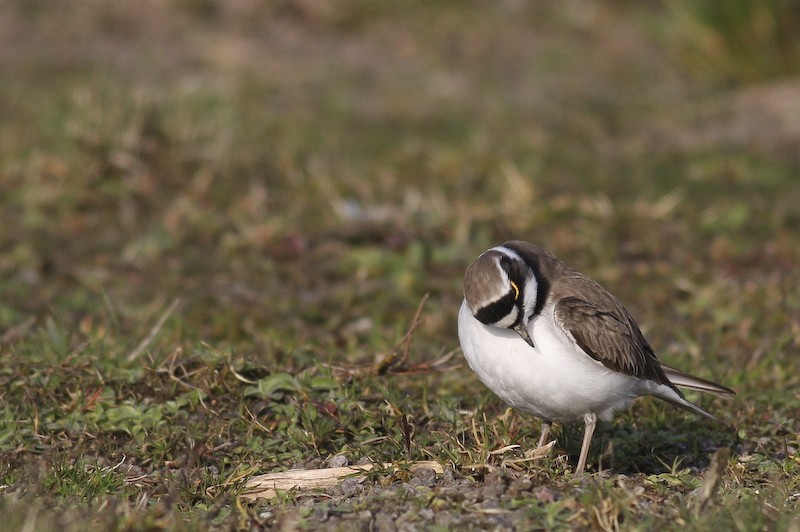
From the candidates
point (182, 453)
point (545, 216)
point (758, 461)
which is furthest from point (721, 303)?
point (182, 453)

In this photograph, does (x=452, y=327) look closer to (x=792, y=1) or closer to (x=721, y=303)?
(x=721, y=303)

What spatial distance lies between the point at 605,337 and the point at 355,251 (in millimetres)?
3969

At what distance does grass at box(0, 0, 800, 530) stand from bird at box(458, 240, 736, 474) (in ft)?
0.97

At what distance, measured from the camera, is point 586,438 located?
502cm

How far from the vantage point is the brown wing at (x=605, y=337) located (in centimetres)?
491

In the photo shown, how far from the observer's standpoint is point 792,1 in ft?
40.4

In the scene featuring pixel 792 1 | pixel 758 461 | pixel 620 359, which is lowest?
pixel 758 461

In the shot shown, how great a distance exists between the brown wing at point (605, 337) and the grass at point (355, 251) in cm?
49

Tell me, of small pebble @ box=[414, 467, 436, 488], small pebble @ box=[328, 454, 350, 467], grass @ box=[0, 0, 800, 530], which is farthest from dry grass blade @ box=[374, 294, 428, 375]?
small pebble @ box=[414, 467, 436, 488]

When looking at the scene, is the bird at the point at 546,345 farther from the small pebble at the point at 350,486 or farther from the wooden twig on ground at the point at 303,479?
the small pebble at the point at 350,486

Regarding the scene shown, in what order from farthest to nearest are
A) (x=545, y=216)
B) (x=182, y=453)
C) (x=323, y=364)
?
(x=545, y=216), (x=323, y=364), (x=182, y=453)

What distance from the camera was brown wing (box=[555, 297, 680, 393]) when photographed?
16.1 feet

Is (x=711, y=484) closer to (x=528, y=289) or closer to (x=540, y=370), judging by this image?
(x=540, y=370)

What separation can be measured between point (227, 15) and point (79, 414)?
10.7 metres
